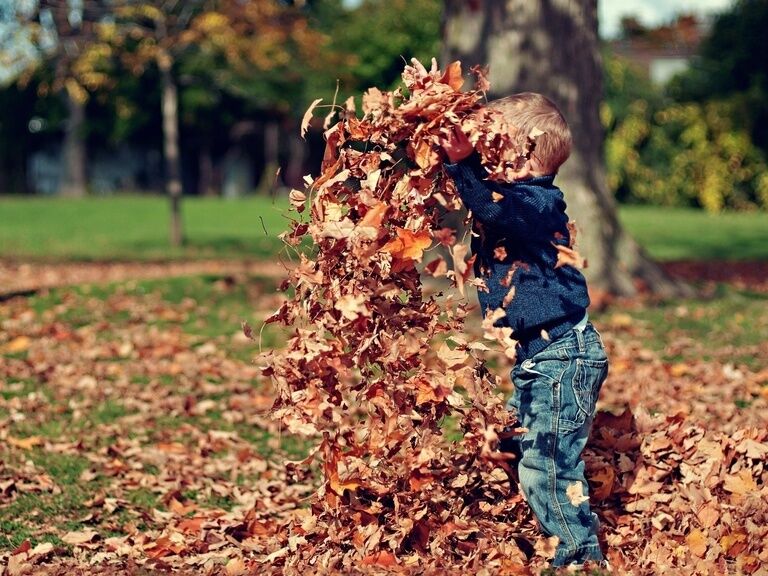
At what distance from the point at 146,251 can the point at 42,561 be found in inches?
542

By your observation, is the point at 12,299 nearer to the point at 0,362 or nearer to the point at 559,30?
the point at 0,362

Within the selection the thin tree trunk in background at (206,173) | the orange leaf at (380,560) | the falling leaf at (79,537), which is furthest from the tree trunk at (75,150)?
the orange leaf at (380,560)

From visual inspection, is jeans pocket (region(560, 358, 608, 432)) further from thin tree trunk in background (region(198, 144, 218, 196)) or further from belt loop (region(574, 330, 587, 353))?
thin tree trunk in background (region(198, 144, 218, 196))

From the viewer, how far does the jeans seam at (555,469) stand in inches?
145

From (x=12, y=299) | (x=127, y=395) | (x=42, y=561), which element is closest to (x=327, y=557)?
(x=42, y=561)

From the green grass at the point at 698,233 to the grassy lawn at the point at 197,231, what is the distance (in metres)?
0.02

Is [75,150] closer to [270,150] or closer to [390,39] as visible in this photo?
[270,150]

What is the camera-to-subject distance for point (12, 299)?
1055cm

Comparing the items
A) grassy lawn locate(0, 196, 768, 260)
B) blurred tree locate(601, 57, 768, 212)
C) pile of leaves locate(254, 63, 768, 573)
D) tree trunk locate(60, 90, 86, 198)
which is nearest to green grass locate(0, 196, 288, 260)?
grassy lawn locate(0, 196, 768, 260)

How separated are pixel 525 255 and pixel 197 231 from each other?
61.7ft

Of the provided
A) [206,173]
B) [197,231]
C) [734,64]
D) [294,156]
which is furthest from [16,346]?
[206,173]

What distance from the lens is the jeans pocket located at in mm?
3678

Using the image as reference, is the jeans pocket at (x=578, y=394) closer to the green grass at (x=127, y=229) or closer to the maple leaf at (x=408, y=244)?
the maple leaf at (x=408, y=244)

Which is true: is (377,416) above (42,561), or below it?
above
